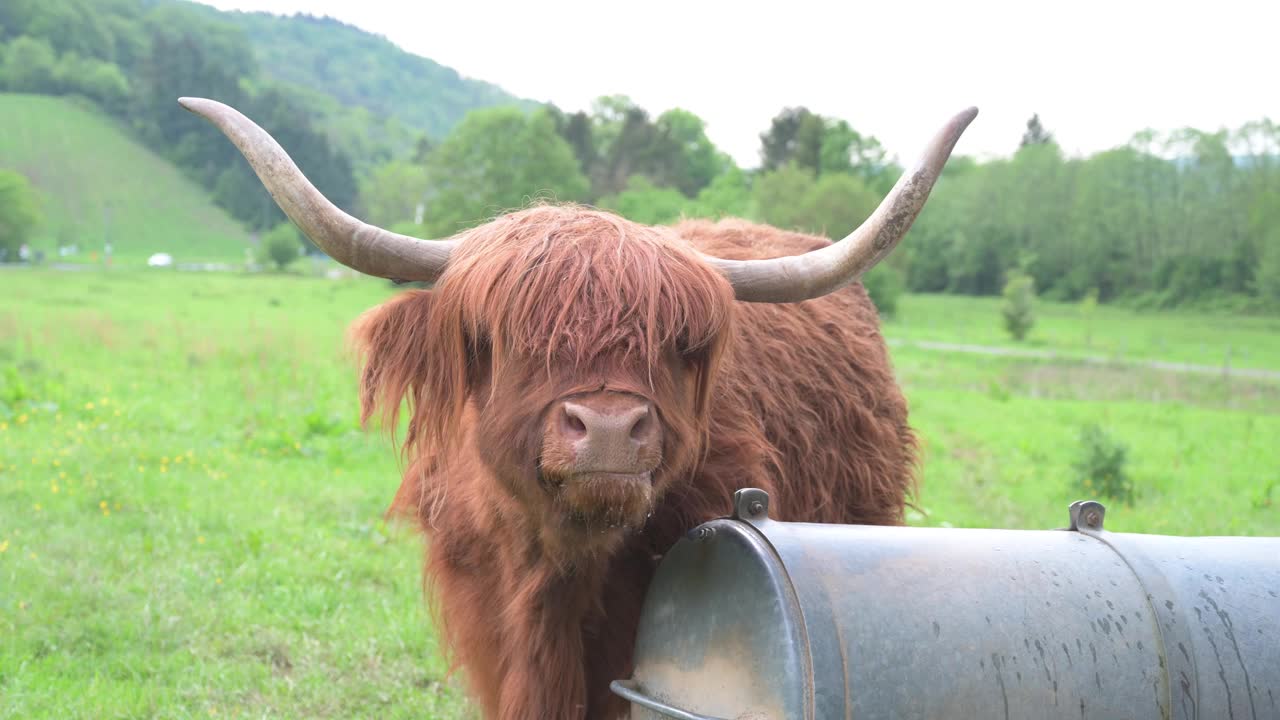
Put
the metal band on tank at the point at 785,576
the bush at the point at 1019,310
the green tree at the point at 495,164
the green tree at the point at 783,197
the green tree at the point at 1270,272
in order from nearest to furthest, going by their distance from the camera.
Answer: the metal band on tank at the point at 785,576 < the green tree at the point at 1270,272 < the bush at the point at 1019,310 < the green tree at the point at 495,164 < the green tree at the point at 783,197

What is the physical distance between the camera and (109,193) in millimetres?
73125

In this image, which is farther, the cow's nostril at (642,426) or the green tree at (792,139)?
the green tree at (792,139)

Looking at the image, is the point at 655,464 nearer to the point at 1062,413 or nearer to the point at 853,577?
the point at 853,577

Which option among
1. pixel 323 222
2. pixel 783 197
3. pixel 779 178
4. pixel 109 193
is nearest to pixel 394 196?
pixel 109 193

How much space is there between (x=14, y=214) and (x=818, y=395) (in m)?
57.5

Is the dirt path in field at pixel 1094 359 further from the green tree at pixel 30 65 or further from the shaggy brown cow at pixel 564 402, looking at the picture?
the green tree at pixel 30 65

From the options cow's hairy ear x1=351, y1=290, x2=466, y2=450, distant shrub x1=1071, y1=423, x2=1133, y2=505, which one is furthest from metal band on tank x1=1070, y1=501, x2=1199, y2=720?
distant shrub x1=1071, y1=423, x2=1133, y2=505

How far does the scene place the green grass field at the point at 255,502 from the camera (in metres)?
4.38

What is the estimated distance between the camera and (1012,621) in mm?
2068

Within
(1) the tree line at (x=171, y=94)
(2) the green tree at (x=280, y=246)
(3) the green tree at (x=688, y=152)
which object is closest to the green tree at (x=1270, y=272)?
(3) the green tree at (x=688, y=152)

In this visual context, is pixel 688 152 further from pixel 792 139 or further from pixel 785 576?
pixel 785 576

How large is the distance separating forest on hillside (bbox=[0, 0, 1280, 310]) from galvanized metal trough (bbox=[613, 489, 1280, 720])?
5.73 ft

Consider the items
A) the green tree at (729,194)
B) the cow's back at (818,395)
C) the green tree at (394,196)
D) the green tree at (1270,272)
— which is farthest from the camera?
the green tree at (394,196)

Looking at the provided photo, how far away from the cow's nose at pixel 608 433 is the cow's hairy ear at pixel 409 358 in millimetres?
650
